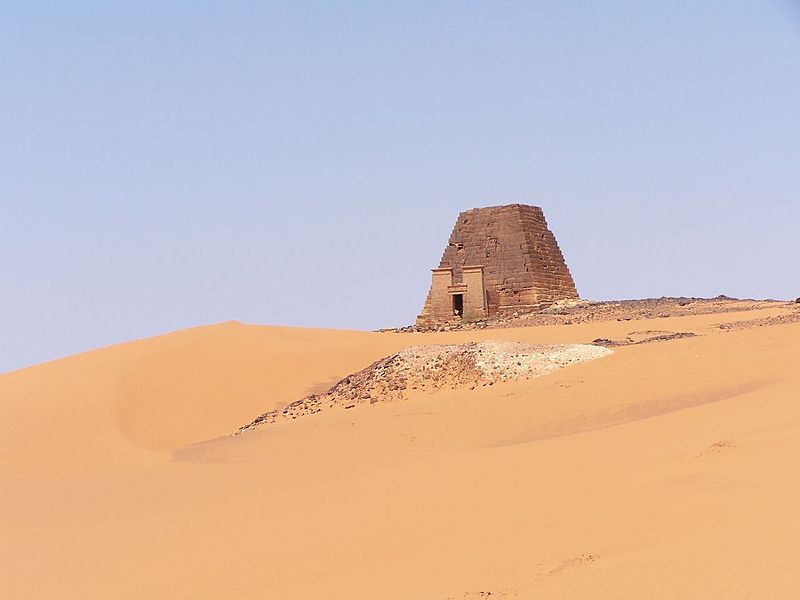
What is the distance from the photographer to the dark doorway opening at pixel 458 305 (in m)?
36.8

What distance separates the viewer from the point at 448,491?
7539mm

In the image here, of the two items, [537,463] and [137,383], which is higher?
[137,383]

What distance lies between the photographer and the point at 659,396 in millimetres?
10219

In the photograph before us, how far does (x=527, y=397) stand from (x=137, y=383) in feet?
25.8

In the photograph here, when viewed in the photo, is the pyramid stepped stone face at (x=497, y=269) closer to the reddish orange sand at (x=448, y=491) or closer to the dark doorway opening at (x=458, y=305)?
the dark doorway opening at (x=458, y=305)

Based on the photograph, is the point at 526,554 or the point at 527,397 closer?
the point at 526,554

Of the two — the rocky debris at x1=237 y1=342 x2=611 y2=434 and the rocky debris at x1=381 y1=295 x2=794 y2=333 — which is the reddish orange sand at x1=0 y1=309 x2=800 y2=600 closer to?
the rocky debris at x1=237 y1=342 x2=611 y2=434

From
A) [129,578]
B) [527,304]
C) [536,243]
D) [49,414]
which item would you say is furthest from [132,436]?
[536,243]

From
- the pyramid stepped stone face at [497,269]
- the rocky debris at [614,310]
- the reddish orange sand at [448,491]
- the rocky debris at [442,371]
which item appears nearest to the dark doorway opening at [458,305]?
the pyramid stepped stone face at [497,269]

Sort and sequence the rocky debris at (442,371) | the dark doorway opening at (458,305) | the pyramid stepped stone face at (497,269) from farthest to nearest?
the dark doorway opening at (458,305)
the pyramid stepped stone face at (497,269)
the rocky debris at (442,371)

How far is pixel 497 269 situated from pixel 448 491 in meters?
31.4

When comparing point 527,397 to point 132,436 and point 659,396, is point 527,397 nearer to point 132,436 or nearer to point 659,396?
point 659,396

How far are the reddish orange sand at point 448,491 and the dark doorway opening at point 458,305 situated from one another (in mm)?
22108

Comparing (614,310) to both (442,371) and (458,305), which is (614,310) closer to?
(458,305)
